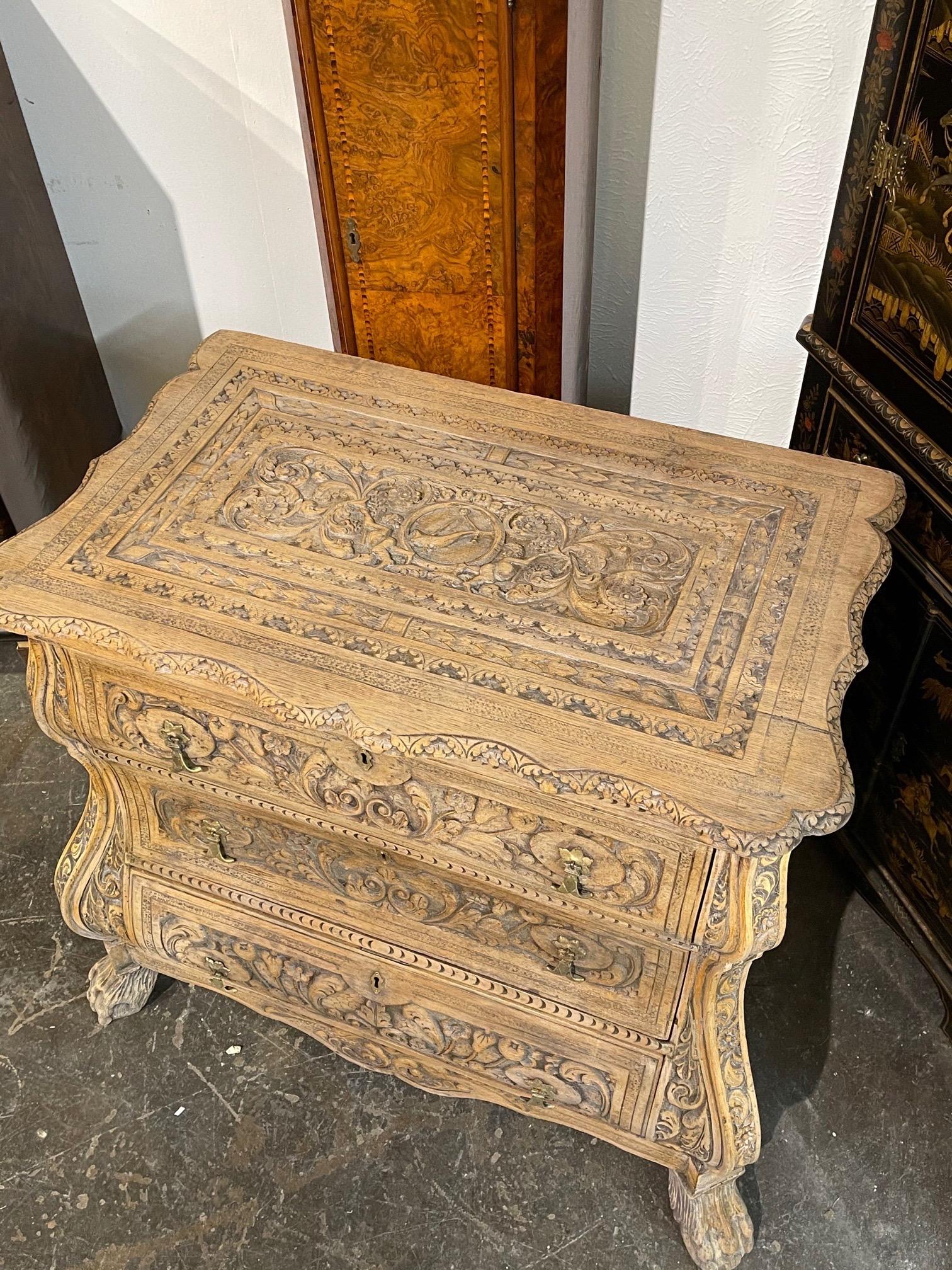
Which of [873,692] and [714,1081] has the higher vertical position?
[873,692]

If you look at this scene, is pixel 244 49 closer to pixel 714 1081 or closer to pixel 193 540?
pixel 193 540

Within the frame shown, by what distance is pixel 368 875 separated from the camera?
5.63ft

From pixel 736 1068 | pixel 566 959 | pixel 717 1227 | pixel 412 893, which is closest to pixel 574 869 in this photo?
pixel 566 959

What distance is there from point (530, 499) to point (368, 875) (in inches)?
24.5

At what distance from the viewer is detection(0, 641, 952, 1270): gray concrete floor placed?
1.82 metres

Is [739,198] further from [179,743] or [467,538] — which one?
[179,743]

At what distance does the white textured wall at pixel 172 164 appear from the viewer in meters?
2.18

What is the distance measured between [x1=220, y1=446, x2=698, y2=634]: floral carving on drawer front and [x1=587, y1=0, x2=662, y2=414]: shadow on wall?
785 millimetres

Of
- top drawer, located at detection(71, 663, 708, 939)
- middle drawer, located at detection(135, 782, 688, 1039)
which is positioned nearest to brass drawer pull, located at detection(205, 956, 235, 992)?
middle drawer, located at detection(135, 782, 688, 1039)

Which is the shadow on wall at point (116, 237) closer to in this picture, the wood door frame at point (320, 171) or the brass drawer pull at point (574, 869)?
the wood door frame at point (320, 171)

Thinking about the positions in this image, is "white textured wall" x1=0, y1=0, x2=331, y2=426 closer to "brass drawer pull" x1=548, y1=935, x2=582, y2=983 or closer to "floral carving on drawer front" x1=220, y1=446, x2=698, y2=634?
"floral carving on drawer front" x1=220, y1=446, x2=698, y2=634

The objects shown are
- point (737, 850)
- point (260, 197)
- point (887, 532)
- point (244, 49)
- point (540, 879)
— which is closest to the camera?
point (737, 850)

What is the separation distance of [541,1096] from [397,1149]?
1.10 ft

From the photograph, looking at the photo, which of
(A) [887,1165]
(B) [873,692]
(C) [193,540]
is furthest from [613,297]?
(A) [887,1165]
